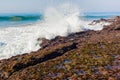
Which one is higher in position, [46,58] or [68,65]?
[68,65]

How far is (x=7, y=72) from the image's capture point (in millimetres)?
22641

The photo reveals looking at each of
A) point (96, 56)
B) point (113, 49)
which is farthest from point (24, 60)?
point (113, 49)

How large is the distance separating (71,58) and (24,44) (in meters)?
15.4

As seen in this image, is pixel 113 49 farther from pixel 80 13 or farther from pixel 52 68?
pixel 80 13

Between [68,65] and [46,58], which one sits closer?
[68,65]

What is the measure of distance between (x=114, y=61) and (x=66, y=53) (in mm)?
5064

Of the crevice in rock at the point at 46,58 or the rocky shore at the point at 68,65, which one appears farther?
the crevice in rock at the point at 46,58

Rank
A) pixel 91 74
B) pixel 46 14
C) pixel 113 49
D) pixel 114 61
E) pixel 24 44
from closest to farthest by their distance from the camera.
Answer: pixel 91 74
pixel 114 61
pixel 113 49
pixel 24 44
pixel 46 14

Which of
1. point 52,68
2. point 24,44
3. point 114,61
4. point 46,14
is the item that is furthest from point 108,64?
point 46,14

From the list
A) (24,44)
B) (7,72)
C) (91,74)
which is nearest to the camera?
(91,74)

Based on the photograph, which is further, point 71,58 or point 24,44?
point 24,44

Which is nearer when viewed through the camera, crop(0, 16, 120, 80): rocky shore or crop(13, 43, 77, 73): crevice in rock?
crop(0, 16, 120, 80): rocky shore

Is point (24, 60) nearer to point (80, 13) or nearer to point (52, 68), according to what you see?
point (52, 68)

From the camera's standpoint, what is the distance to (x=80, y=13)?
211ft
